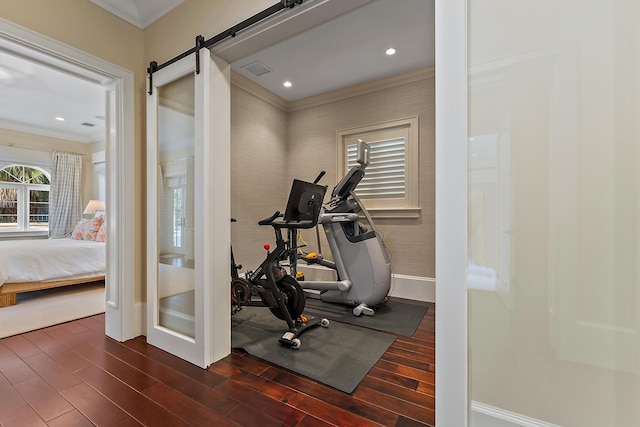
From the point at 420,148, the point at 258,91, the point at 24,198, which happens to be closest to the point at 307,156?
the point at 258,91

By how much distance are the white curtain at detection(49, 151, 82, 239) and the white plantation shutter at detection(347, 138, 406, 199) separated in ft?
20.9

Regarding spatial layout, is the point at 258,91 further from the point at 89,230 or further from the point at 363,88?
the point at 89,230

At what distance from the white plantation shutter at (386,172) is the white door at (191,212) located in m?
2.15

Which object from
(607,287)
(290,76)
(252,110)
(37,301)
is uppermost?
(290,76)

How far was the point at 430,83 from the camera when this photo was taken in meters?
3.27

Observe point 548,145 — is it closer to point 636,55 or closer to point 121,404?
point 636,55

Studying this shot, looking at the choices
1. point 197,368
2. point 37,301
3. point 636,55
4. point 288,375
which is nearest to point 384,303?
point 288,375

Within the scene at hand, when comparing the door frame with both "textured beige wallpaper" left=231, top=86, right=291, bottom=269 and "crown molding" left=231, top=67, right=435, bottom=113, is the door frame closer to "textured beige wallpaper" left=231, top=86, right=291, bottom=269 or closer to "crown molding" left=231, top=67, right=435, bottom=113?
"textured beige wallpaper" left=231, top=86, right=291, bottom=269

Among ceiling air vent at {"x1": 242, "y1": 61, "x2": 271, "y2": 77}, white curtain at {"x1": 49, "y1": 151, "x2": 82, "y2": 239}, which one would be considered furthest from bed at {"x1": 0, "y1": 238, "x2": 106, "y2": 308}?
ceiling air vent at {"x1": 242, "y1": 61, "x2": 271, "y2": 77}

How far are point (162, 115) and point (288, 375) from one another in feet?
7.19

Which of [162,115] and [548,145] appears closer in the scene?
[548,145]

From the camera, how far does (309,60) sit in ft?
10.2

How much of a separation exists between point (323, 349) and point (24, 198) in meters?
7.48

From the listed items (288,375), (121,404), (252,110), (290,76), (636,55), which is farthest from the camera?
(252,110)
